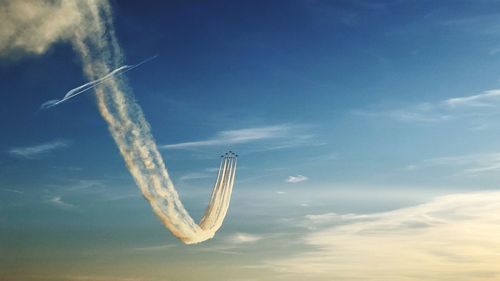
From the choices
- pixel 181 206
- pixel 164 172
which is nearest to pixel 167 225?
pixel 181 206

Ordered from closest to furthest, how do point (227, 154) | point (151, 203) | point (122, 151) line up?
1. point (122, 151)
2. point (151, 203)
3. point (227, 154)

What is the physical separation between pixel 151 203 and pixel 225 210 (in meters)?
23.8

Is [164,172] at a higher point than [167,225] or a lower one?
higher

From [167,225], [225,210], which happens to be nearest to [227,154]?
[225,210]

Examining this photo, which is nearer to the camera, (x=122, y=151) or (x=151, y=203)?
(x=122, y=151)

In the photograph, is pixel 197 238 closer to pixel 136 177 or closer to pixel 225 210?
pixel 225 210

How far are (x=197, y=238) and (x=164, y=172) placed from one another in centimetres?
2678

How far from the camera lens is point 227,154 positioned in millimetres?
130375

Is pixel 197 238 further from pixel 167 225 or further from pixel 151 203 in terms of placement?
pixel 151 203

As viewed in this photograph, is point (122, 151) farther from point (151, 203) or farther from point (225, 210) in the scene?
point (225, 210)

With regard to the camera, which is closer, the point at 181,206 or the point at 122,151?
the point at 122,151

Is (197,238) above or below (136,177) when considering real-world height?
below

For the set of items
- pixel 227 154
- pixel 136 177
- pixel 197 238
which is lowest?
pixel 197 238

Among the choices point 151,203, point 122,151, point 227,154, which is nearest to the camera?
point 122,151
